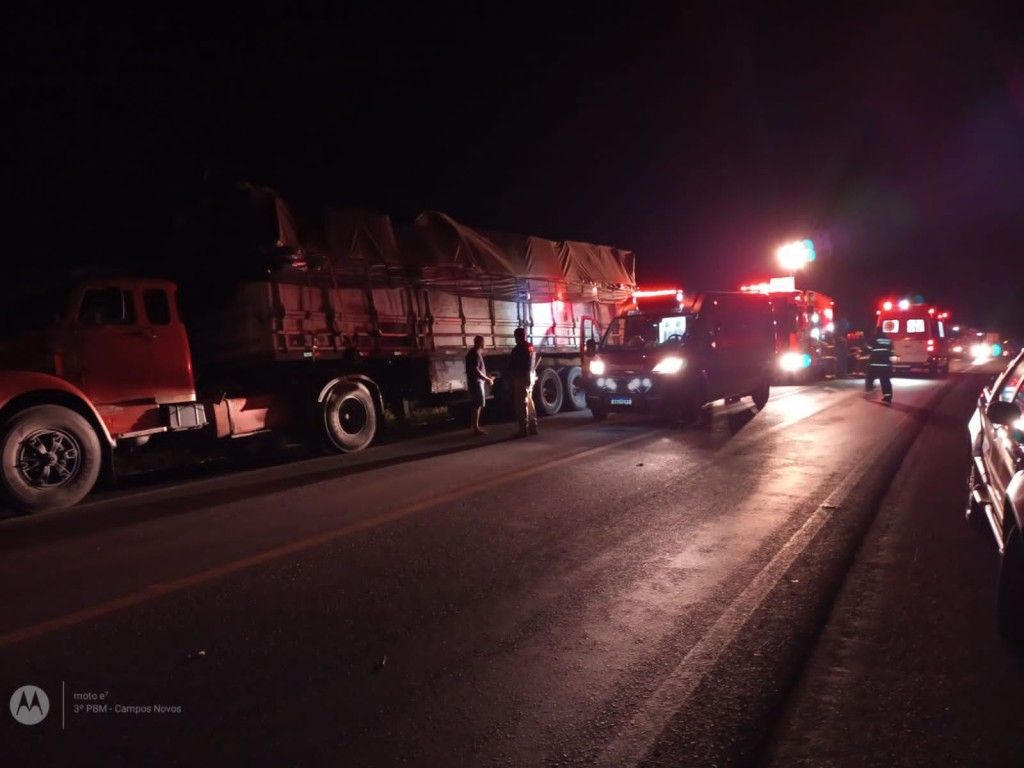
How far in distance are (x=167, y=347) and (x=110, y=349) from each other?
2.29 feet

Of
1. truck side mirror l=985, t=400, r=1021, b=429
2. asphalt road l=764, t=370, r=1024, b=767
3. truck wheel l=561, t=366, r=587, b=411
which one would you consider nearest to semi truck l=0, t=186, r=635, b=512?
truck wheel l=561, t=366, r=587, b=411

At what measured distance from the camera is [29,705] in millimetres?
3148

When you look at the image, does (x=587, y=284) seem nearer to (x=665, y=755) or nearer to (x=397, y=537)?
(x=397, y=537)

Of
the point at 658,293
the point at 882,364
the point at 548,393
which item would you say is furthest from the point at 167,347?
the point at 882,364

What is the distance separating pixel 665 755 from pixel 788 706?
0.69 metres

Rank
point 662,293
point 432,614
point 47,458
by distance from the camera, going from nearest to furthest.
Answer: point 432,614, point 47,458, point 662,293

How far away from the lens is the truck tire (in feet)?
23.0

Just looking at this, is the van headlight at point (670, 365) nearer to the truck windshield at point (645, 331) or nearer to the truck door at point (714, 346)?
the truck windshield at point (645, 331)

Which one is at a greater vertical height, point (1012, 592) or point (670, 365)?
point (670, 365)

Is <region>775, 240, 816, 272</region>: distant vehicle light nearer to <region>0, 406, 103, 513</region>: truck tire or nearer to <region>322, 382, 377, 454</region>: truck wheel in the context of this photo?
<region>322, 382, 377, 454</region>: truck wheel

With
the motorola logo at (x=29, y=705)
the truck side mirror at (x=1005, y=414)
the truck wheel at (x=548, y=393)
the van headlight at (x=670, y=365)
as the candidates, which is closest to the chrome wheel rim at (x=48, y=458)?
the motorola logo at (x=29, y=705)

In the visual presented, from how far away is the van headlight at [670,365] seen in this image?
39.2 feet

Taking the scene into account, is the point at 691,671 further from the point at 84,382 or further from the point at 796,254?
the point at 796,254

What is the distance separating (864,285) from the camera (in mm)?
68188
